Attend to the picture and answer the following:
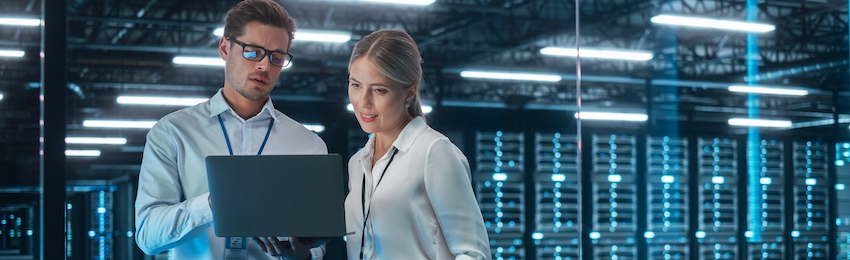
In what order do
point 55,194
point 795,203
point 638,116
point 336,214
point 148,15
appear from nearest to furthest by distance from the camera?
point 336,214 < point 55,194 < point 148,15 < point 795,203 < point 638,116

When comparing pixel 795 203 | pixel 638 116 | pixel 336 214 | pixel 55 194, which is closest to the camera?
pixel 336 214

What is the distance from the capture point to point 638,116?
15.0 ft

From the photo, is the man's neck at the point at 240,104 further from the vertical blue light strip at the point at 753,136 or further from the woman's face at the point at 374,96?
the vertical blue light strip at the point at 753,136

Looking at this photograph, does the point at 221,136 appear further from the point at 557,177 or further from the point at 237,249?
the point at 557,177

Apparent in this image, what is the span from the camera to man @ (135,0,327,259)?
1554mm

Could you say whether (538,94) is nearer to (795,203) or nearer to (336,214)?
(795,203)

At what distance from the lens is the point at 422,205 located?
4.67ft

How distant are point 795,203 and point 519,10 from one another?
1.92 meters

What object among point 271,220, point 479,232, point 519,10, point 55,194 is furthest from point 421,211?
point 519,10

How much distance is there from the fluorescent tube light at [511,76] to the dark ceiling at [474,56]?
0.11 ft

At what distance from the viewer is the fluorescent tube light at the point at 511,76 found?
4.21 meters

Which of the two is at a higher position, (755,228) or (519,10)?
(519,10)

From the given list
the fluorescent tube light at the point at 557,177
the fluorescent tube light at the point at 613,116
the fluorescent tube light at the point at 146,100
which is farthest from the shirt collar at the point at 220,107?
the fluorescent tube light at the point at 557,177

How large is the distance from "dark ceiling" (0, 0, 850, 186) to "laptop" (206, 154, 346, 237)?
2543 mm
